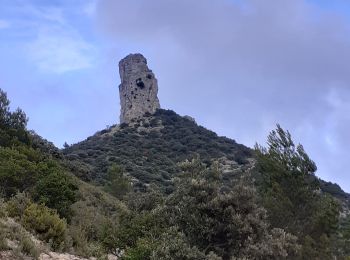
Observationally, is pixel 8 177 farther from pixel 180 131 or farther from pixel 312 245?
pixel 180 131

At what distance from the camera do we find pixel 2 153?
21.6 m

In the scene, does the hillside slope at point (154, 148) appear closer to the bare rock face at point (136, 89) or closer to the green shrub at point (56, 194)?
the bare rock face at point (136, 89)

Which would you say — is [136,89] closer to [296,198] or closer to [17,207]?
[296,198]

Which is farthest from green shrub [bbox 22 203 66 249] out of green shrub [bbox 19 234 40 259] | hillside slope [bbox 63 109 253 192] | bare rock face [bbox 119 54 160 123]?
bare rock face [bbox 119 54 160 123]

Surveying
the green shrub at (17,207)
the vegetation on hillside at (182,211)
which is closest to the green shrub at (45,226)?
the vegetation on hillside at (182,211)

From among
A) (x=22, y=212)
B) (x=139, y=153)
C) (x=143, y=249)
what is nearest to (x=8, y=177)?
(x=22, y=212)

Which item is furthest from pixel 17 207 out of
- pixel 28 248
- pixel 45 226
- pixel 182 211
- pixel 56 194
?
pixel 182 211

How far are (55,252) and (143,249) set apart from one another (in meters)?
2.67

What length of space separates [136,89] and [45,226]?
6086 cm

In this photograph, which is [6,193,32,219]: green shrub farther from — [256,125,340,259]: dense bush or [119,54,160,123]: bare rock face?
[119,54,160,123]: bare rock face

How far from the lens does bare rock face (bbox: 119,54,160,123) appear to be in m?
73.0

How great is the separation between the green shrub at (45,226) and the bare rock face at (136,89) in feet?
196

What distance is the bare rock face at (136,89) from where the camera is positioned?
73.0 meters

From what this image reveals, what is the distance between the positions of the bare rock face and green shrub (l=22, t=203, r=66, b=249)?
59.7 metres
